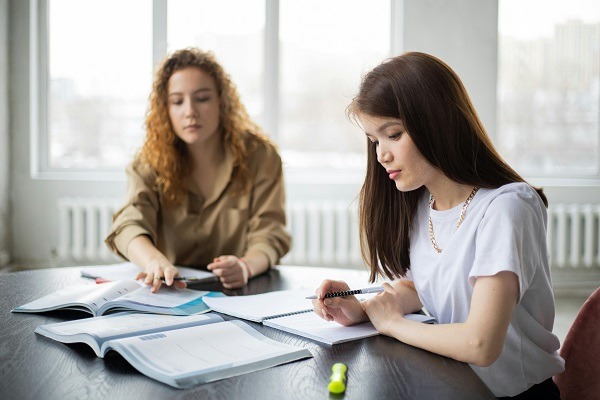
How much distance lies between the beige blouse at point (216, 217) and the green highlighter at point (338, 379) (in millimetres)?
1120

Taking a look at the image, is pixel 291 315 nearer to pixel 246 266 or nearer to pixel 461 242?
pixel 461 242

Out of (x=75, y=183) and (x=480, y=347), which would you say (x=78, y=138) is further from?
(x=480, y=347)

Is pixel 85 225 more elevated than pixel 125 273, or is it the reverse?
pixel 125 273

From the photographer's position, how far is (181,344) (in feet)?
3.79

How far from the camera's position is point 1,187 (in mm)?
4258

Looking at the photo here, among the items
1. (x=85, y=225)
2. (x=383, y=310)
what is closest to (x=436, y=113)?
(x=383, y=310)

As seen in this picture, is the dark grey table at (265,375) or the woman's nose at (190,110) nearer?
the dark grey table at (265,375)

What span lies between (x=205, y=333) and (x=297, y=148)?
3.40 metres

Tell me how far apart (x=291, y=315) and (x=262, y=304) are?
4.4 inches

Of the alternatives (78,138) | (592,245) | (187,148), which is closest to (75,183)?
(78,138)

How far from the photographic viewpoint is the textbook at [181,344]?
104 cm

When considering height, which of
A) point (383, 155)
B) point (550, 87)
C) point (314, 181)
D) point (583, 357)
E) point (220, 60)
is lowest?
point (583, 357)

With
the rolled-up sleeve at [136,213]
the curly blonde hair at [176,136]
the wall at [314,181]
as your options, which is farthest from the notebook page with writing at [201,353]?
the wall at [314,181]

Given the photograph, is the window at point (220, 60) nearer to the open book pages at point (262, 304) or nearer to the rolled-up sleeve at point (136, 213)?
the rolled-up sleeve at point (136, 213)
